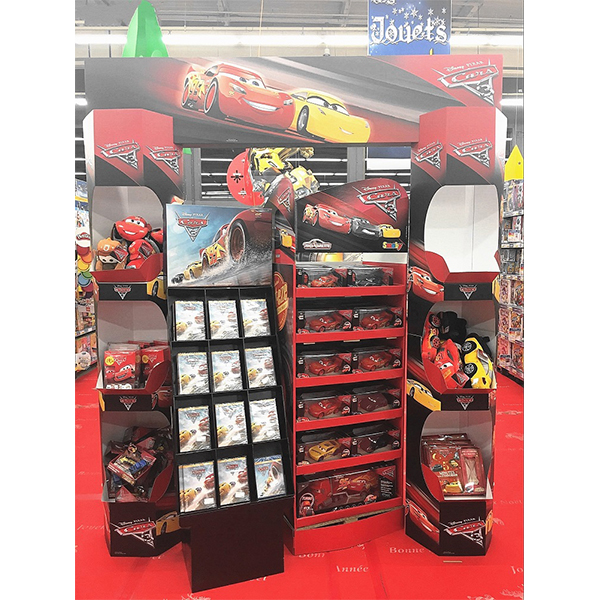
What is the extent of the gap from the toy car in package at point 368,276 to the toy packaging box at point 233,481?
54.0 inches

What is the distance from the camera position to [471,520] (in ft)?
10.4

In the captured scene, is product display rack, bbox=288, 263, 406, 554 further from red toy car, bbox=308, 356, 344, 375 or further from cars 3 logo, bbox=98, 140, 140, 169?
cars 3 logo, bbox=98, 140, 140, 169

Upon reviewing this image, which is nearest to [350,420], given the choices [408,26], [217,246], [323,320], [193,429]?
[323,320]

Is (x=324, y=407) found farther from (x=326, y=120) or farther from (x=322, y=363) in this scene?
(x=326, y=120)

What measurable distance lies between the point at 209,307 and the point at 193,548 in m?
1.45

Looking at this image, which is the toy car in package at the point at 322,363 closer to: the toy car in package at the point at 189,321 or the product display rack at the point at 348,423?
the product display rack at the point at 348,423

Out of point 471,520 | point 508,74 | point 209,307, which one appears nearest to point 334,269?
point 209,307

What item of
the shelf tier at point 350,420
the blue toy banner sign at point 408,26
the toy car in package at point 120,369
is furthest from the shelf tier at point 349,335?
the blue toy banner sign at point 408,26

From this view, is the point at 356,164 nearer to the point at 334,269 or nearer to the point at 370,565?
the point at 334,269

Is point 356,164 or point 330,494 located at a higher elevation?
point 356,164

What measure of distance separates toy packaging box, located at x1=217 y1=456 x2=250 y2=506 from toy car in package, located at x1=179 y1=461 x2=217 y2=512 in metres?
0.05

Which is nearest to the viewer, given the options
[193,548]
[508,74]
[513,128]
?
[193,548]

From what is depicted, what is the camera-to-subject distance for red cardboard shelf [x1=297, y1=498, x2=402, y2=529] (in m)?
3.24

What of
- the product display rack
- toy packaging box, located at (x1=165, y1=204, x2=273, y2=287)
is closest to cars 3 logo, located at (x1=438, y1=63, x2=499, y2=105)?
the product display rack
